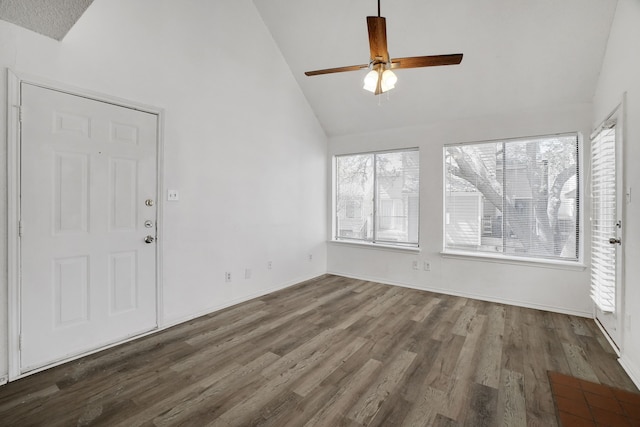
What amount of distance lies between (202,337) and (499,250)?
3.75m

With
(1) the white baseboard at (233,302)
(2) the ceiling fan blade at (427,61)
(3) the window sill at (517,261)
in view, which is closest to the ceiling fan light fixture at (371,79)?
(2) the ceiling fan blade at (427,61)

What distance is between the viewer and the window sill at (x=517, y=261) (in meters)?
3.37

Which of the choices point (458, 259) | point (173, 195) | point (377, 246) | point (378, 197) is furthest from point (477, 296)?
point (173, 195)

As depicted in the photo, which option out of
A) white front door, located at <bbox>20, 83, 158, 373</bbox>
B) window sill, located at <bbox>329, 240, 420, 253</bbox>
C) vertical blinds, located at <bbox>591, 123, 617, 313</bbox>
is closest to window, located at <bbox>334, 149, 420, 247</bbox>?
window sill, located at <bbox>329, 240, 420, 253</bbox>

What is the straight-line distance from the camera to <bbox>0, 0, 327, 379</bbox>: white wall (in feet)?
7.93

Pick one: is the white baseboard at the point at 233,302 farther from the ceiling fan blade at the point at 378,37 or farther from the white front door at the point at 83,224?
the ceiling fan blade at the point at 378,37

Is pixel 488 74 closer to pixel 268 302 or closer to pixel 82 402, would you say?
pixel 268 302

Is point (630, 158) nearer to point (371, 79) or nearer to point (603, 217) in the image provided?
point (603, 217)

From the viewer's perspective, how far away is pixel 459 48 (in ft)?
10.9

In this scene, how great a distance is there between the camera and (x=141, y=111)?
277 cm

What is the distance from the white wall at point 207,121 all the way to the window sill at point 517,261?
2.32 m

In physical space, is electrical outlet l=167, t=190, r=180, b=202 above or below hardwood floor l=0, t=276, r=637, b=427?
above

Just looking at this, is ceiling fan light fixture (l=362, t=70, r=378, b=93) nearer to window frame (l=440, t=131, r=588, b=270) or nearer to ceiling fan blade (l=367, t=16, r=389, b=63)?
ceiling fan blade (l=367, t=16, r=389, b=63)

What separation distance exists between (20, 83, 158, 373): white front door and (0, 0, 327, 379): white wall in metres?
0.14
